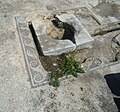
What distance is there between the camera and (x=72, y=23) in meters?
4.34

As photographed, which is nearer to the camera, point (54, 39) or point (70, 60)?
point (70, 60)

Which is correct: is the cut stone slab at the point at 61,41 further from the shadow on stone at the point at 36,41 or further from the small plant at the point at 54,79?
the small plant at the point at 54,79

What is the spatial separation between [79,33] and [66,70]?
865 millimetres

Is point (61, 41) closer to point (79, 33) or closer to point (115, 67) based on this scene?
point (79, 33)

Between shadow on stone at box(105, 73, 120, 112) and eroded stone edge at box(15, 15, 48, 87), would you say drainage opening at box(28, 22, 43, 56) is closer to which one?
eroded stone edge at box(15, 15, 48, 87)

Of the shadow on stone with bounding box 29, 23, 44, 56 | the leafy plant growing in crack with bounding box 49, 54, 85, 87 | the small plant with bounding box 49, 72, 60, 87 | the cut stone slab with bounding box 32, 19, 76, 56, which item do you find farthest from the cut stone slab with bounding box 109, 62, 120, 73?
the shadow on stone with bounding box 29, 23, 44, 56

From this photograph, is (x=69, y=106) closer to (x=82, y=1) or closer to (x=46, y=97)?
(x=46, y=97)

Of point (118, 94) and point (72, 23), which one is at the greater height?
point (72, 23)

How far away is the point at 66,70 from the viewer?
3629 millimetres

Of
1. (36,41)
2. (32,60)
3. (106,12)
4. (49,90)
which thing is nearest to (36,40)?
(36,41)

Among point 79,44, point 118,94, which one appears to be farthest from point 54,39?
point 118,94

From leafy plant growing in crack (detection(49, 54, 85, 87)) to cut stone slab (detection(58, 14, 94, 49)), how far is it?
403 mm

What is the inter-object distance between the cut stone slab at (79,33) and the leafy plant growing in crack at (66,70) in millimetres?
403

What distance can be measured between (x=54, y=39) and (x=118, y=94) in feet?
4.85
